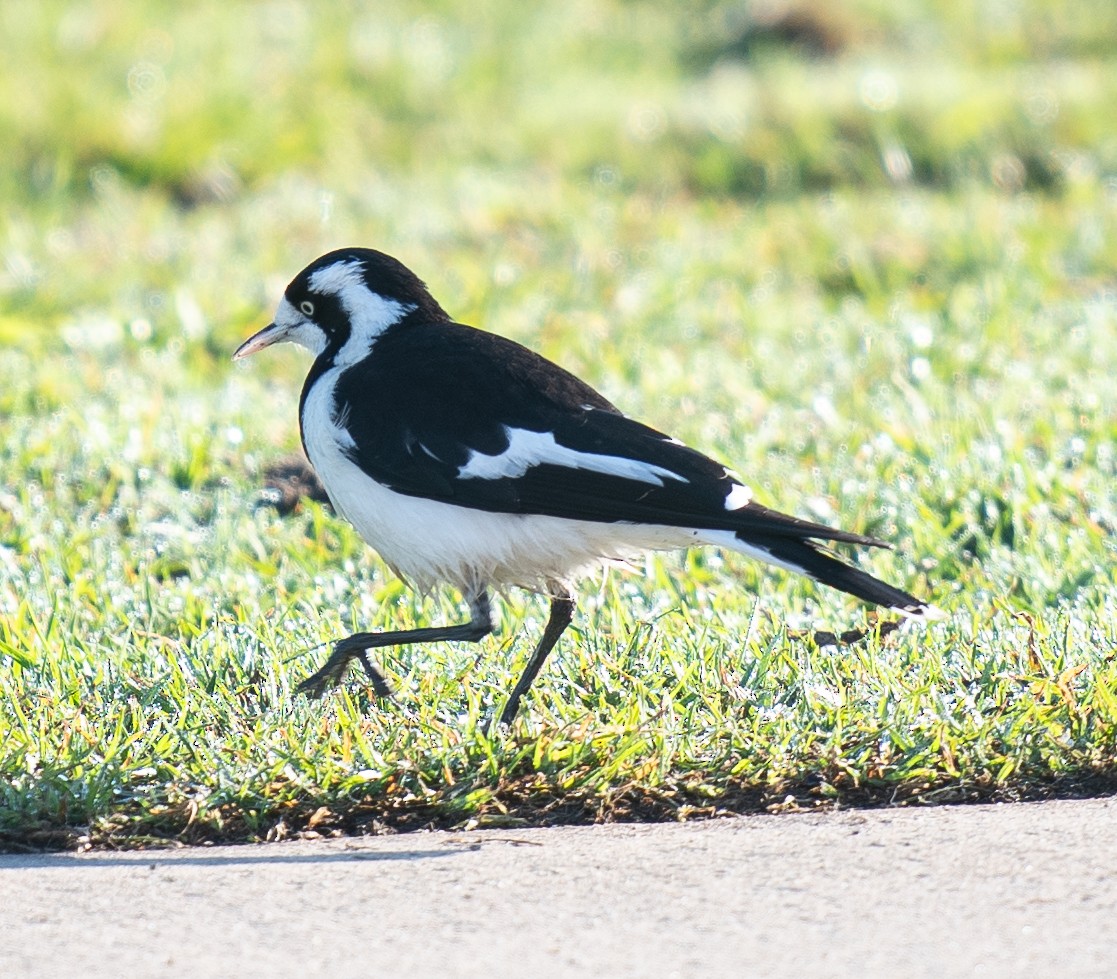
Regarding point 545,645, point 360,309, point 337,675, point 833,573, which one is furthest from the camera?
point 360,309

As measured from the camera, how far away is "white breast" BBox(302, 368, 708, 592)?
11.3 ft

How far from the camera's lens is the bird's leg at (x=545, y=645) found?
10.7ft

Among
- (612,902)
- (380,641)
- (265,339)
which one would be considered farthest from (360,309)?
(612,902)

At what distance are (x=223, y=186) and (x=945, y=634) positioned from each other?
551 centimetres

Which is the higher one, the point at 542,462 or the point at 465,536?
the point at 542,462

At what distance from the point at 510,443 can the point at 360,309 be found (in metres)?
0.69

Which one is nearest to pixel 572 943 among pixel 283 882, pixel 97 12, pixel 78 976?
pixel 283 882

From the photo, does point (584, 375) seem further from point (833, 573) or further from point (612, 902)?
point (612, 902)

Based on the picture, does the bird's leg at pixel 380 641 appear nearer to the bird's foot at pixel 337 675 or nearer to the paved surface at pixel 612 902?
the bird's foot at pixel 337 675

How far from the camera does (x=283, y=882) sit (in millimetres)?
2662

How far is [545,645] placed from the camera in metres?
3.50

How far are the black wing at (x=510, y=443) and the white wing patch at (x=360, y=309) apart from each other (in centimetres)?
18

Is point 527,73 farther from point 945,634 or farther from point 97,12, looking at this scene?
point 945,634

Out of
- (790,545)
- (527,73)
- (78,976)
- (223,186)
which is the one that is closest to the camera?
(78,976)
